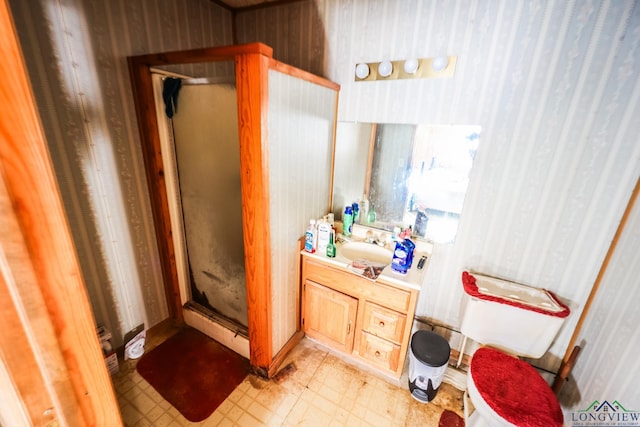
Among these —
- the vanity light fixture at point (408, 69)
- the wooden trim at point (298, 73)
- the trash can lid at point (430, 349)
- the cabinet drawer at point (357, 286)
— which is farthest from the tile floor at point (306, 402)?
the vanity light fixture at point (408, 69)

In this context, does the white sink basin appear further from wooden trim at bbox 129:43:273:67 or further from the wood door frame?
wooden trim at bbox 129:43:273:67

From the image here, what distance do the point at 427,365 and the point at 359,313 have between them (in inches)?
18.4

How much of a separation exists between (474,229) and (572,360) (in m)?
0.88

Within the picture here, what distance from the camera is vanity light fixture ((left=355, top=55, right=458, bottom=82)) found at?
1473 mm

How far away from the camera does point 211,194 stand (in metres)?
1.68

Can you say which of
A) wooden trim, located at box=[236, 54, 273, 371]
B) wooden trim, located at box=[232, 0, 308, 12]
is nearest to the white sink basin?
wooden trim, located at box=[236, 54, 273, 371]

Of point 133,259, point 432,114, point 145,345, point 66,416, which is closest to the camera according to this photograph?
point 66,416

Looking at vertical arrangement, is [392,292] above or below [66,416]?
below

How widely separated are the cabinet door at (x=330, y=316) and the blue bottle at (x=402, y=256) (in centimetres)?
35

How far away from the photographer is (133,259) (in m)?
1.74

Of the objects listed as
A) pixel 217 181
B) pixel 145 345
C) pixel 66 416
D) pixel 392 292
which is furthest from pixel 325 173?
pixel 145 345

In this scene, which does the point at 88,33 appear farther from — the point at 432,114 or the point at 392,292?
the point at 392,292

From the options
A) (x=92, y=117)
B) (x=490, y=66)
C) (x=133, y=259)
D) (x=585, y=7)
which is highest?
(x=585, y=7)

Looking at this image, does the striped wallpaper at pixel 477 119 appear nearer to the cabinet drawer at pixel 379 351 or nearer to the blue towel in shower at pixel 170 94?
the blue towel in shower at pixel 170 94
